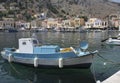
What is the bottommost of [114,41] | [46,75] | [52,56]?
[46,75]

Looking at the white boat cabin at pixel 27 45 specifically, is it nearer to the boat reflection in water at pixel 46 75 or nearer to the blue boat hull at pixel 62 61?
the blue boat hull at pixel 62 61

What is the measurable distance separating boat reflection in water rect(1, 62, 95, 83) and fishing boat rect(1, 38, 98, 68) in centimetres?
65

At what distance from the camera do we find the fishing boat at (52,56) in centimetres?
3275

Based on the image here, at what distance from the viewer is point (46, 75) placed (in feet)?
104

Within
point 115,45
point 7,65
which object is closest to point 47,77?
point 7,65

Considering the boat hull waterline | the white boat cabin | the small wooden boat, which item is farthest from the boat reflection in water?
the small wooden boat

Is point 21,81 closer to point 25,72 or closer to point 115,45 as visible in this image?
point 25,72

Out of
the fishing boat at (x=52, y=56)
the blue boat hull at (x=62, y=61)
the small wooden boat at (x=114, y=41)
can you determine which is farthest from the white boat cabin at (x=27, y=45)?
the small wooden boat at (x=114, y=41)

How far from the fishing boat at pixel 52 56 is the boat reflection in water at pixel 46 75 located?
0.65 m

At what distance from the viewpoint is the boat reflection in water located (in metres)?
29.4

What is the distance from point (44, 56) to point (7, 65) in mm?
7271

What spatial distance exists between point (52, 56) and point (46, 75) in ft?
8.76

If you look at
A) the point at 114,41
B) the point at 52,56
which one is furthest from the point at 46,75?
the point at 114,41

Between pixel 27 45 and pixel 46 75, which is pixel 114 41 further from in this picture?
pixel 46 75
